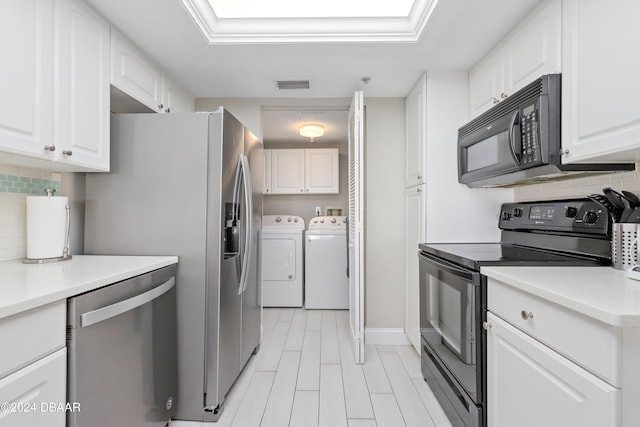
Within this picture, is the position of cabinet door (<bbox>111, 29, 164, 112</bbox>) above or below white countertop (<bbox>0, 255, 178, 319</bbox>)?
above

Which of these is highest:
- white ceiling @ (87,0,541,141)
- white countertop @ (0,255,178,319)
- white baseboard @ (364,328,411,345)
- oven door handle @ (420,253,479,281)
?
white ceiling @ (87,0,541,141)

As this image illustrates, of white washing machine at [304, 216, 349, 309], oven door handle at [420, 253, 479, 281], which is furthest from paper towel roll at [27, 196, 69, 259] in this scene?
white washing machine at [304, 216, 349, 309]

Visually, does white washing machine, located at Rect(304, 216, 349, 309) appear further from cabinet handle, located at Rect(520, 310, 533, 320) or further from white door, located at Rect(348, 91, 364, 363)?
cabinet handle, located at Rect(520, 310, 533, 320)

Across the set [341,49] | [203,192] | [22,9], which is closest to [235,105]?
[341,49]

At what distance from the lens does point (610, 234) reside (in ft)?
4.25

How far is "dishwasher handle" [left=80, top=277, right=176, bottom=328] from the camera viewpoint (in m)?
1.01

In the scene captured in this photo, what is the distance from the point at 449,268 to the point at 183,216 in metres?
1.40

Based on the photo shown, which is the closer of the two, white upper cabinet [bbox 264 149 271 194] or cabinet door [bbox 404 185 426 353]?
cabinet door [bbox 404 185 426 353]

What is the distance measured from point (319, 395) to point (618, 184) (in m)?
1.90

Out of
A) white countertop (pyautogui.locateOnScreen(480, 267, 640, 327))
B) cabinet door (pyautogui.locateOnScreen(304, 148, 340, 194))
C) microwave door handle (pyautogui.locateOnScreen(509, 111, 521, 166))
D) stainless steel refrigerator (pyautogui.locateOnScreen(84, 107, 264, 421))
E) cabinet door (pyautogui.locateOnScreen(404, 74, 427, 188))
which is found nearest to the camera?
white countertop (pyautogui.locateOnScreen(480, 267, 640, 327))

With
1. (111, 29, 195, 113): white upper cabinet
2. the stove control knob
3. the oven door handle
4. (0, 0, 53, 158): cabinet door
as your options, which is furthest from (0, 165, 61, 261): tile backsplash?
the stove control knob

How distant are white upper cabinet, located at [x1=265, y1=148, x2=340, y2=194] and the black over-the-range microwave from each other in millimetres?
2564

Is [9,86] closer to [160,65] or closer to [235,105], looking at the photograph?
[160,65]

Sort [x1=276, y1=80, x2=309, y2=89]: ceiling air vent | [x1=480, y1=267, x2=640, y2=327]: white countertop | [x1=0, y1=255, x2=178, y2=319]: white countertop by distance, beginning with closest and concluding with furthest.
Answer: [x1=480, y1=267, x2=640, y2=327]: white countertop → [x1=0, y1=255, x2=178, y2=319]: white countertop → [x1=276, y1=80, x2=309, y2=89]: ceiling air vent
